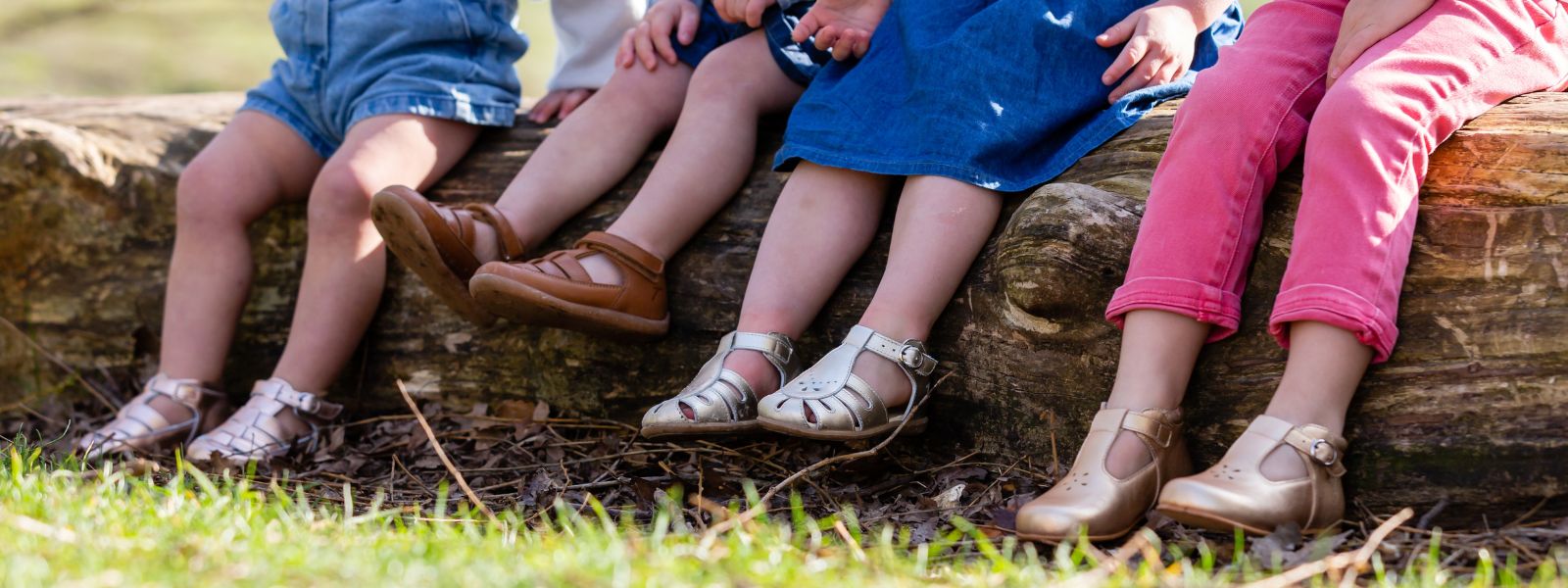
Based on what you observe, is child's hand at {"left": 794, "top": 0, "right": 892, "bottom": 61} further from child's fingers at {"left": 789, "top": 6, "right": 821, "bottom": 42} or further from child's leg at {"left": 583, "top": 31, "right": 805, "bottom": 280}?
child's leg at {"left": 583, "top": 31, "right": 805, "bottom": 280}

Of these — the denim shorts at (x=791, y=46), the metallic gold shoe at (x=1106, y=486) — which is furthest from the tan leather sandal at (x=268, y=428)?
the metallic gold shoe at (x=1106, y=486)

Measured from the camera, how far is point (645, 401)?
269cm

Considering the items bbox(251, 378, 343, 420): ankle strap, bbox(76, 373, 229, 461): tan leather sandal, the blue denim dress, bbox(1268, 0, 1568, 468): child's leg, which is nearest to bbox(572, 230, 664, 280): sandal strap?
the blue denim dress

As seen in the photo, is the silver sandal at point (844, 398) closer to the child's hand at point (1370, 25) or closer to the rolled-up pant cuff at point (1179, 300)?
the rolled-up pant cuff at point (1179, 300)

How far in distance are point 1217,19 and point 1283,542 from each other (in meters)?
1.31

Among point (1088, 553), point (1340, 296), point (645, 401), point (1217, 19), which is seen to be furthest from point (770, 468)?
point (1217, 19)

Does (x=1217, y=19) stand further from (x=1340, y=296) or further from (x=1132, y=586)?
(x=1132, y=586)

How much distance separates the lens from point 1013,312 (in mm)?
2154

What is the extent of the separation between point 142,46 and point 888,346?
11925 millimetres

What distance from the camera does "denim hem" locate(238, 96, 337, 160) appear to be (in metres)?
2.98

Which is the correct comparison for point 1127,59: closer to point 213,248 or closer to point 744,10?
point 744,10

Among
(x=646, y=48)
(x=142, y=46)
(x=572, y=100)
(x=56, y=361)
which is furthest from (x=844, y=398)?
(x=142, y=46)

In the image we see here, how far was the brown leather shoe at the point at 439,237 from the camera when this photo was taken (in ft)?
7.55

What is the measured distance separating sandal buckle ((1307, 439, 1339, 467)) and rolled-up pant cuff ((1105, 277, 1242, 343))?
23cm
